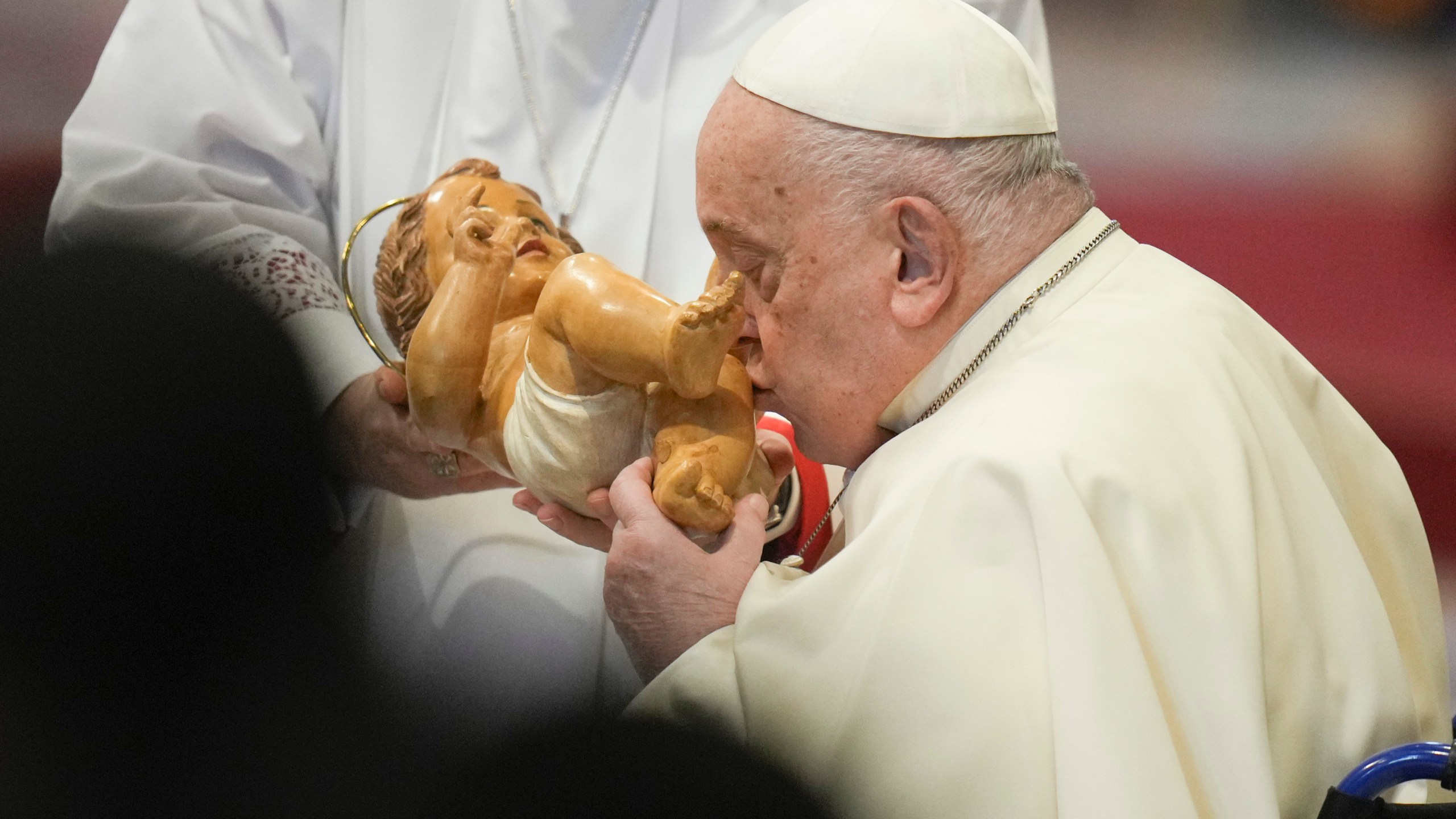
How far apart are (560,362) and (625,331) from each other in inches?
5.8

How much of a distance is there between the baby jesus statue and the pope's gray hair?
0.19 meters

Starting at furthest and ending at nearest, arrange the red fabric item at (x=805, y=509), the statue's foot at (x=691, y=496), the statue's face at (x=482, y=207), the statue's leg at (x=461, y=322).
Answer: the red fabric item at (x=805, y=509) → the statue's face at (x=482, y=207) → the statue's leg at (x=461, y=322) → the statue's foot at (x=691, y=496)

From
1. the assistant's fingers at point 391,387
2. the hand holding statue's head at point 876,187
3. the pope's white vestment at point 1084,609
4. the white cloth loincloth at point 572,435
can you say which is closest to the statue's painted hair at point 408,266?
the assistant's fingers at point 391,387

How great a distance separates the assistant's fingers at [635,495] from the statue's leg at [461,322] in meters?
0.28

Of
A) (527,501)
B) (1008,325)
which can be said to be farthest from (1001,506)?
(527,501)

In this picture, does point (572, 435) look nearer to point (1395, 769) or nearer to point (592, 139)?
point (1395, 769)

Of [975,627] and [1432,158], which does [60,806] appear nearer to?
[975,627]

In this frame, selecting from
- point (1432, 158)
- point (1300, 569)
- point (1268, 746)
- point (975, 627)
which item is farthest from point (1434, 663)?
point (1432, 158)

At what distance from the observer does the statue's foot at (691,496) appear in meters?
1.53

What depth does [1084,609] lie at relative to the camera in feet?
3.87

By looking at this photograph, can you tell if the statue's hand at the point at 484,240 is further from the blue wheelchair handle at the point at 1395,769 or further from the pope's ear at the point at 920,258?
the blue wheelchair handle at the point at 1395,769

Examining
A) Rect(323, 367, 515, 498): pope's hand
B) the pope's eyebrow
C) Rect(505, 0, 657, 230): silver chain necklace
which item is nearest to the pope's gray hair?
the pope's eyebrow

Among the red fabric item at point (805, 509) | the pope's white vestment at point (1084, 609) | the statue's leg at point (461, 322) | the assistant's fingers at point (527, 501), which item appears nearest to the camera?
the pope's white vestment at point (1084, 609)

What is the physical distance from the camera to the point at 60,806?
1191mm
